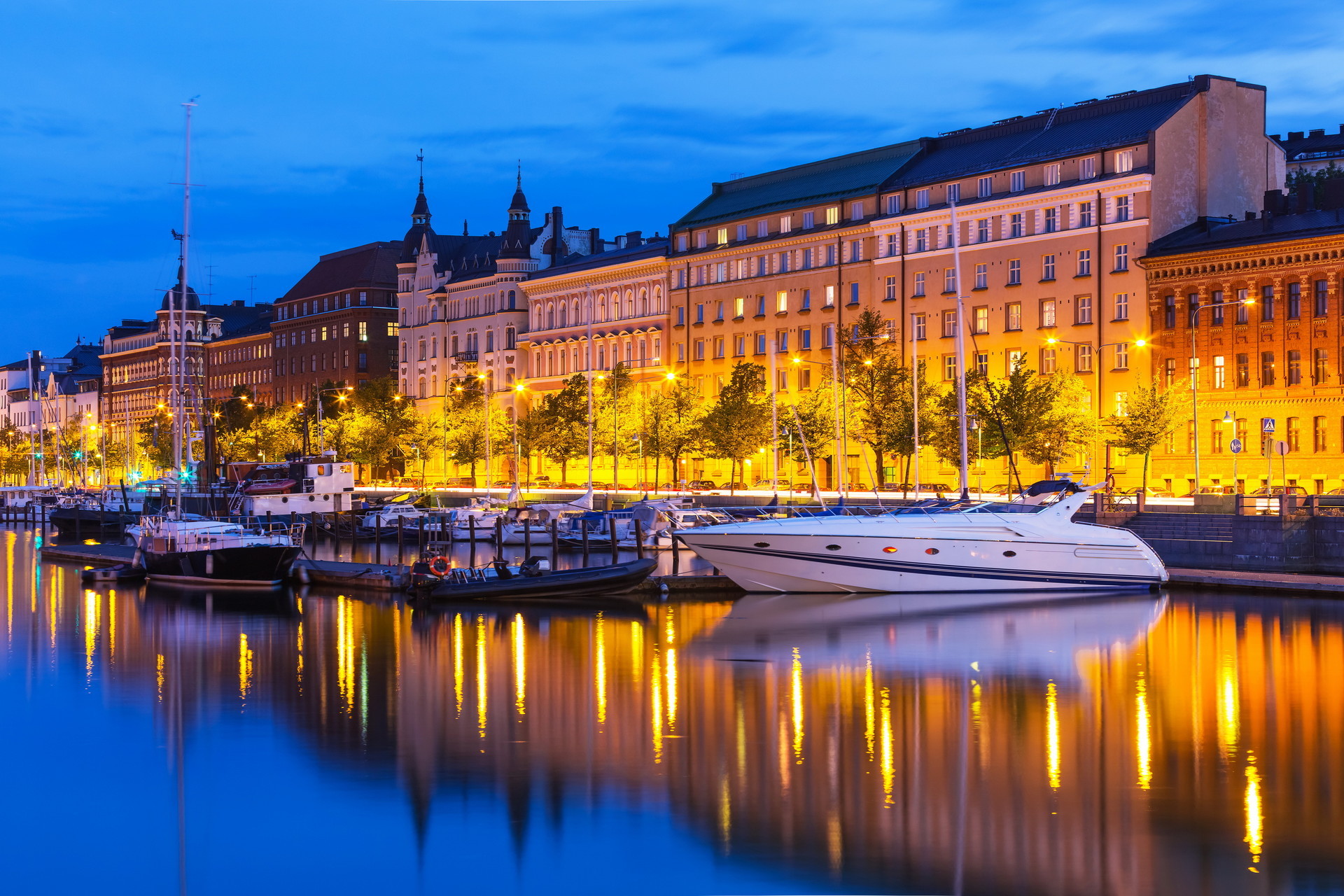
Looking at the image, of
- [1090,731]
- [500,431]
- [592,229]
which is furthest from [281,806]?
[592,229]

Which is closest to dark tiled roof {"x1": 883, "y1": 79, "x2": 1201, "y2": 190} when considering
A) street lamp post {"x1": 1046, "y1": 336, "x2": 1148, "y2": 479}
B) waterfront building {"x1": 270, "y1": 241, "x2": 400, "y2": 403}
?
street lamp post {"x1": 1046, "y1": 336, "x2": 1148, "y2": 479}

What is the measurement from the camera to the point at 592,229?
153875 millimetres

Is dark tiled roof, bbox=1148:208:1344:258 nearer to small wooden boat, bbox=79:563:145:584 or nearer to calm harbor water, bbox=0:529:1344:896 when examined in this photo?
calm harbor water, bbox=0:529:1344:896

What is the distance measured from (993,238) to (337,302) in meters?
101

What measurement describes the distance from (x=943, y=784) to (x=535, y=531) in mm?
59420

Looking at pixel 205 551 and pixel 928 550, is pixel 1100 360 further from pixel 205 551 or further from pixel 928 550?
pixel 205 551

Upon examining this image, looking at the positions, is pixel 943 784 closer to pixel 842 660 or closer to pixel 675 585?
pixel 842 660

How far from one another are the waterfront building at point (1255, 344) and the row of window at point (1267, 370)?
0.17 ft

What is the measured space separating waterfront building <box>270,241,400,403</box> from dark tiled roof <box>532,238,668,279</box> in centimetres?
3684

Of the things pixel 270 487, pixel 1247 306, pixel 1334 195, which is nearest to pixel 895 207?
pixel 1247 306

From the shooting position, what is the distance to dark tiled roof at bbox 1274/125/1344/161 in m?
148

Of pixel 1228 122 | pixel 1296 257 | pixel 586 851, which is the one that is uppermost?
pixel 1228 122

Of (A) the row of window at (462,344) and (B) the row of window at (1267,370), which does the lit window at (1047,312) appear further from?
(A) the row of window at (462,344)

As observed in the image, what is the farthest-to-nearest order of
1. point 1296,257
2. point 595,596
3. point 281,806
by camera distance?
point 1296,257 < point 595,596 < point 281,806
